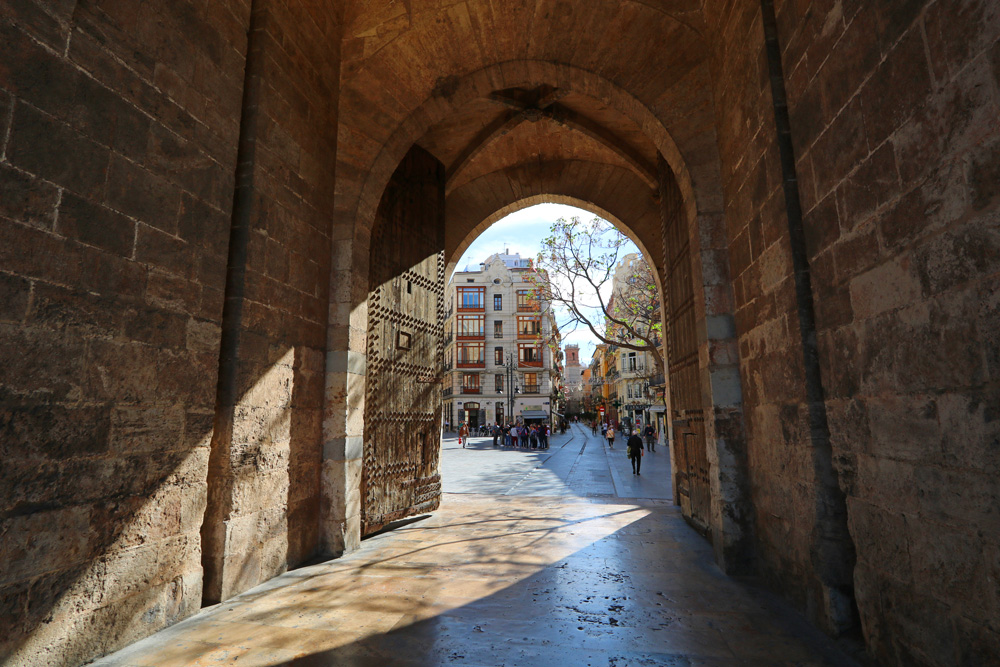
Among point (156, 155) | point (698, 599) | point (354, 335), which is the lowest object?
point (698, 599)

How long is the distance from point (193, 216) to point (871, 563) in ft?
14.2

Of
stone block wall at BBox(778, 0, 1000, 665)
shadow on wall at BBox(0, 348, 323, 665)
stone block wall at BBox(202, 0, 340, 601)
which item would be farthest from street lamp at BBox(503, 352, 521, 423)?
stone block wall at BBox(778, 0, 1000, 665)

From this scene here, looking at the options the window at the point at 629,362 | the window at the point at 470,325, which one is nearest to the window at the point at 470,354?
the window at the point at 470,325

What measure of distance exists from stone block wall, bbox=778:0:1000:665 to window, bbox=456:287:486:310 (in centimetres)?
3704

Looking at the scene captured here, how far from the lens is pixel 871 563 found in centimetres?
241

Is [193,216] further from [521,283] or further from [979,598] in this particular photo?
[521,283]

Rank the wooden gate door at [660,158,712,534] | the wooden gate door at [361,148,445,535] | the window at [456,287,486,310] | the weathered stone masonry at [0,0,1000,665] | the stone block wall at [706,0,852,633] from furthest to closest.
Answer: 1. the window at [456,287,486,310]
2. the wooden gate door at [361,148,445,535]
3. the wooden gate door at [660,158,712,534]
4. the stone block wall at [706,0,852,633]
5. the weathered stone masonry at [0,0,1000,665]

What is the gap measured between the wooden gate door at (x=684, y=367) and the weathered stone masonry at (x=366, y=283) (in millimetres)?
98

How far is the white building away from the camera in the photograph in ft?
125

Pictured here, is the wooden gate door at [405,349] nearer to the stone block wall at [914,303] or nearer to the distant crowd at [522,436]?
the stone block wall at [914,303]

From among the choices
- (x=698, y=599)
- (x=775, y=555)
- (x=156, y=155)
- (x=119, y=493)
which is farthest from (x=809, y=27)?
(x=119, y=493)

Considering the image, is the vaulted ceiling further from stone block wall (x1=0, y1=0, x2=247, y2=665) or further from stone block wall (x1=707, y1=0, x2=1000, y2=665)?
stone block wall (x1=0, y1=0, x2=247, y2=665)

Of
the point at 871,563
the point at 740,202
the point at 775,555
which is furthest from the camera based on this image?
the point at 740,202

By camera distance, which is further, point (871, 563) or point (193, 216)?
point (193, 216)
